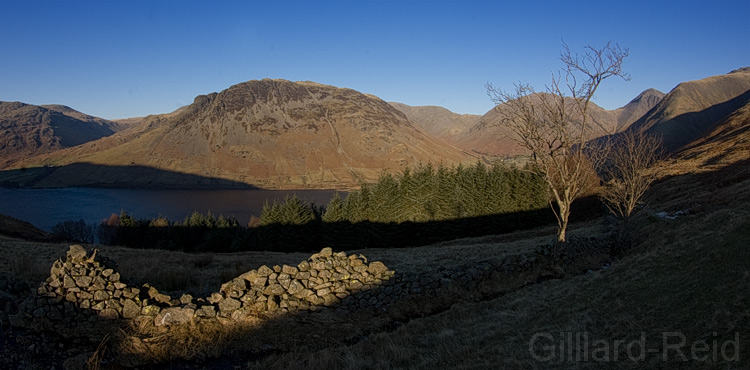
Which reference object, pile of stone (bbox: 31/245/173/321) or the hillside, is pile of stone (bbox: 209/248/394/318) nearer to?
the hillside

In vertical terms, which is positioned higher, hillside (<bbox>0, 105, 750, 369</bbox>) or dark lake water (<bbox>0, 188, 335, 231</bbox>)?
hillside (<bbox>0, 105, 750, 369</bbox>)

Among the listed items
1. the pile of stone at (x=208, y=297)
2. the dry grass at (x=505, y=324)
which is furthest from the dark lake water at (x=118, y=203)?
the dry grass at (x=505, y=324)

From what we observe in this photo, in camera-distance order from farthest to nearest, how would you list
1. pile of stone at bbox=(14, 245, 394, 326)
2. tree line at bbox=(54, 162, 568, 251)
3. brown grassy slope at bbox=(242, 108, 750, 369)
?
tree line at bbox=(54, 162, 568, 251) < pile of stone at bbox=(14, 245, 394, 326) < brown grassy slope at bbox=(242, 108, 750, 369)

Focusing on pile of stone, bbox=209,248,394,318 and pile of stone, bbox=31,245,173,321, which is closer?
pile of stone, bbox=31,245,173,321

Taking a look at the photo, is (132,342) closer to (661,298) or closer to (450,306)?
(450,306)

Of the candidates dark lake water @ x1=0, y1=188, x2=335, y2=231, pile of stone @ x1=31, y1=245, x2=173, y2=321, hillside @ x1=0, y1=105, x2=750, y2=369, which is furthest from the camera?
dark lake water @ x1=0, y1=188, x2=335, y2=231

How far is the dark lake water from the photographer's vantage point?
115m

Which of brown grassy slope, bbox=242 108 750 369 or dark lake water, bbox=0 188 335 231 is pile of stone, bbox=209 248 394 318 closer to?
brown grassy slope, bbox=242 108 750 369

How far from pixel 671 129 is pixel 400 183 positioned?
190m

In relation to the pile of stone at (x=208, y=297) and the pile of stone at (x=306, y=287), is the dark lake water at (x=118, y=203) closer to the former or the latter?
the pile of stone at (x=306, y=287)

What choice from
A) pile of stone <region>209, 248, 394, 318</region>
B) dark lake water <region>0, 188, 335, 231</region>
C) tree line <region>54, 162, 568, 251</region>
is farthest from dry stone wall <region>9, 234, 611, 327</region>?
dark lake water <region>0, 188, 335, 231</region>

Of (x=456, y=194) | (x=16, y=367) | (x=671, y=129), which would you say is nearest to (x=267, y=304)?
(x=16, y=367)

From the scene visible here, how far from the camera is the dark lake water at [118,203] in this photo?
11525 cm

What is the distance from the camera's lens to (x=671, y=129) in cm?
18075
